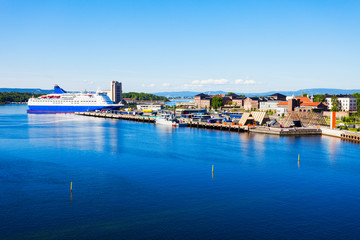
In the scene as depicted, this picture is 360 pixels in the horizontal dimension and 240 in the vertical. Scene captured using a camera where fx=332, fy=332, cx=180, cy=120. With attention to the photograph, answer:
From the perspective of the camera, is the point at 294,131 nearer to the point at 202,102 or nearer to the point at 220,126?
the point at 220,126

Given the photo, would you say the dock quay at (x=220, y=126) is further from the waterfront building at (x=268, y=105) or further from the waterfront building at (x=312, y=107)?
the waterfront building at (x=268, y=105)

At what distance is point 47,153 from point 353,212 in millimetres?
22599

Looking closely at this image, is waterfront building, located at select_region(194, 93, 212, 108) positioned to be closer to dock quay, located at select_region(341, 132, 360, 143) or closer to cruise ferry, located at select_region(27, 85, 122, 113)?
cruise ferry, located at select_region(27, 85, 122, 113)

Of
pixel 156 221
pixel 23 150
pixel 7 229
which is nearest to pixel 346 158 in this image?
pixel 156 221

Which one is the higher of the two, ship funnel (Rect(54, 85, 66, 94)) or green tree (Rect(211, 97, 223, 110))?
ship funnel (Rect(54, 85, 66, 94))

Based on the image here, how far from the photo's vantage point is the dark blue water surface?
12.7m

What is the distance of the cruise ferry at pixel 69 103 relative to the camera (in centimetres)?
8406

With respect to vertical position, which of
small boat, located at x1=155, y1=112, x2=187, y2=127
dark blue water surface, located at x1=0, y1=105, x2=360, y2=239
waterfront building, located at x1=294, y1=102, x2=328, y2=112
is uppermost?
waterfront building, located at x1=294, y1=102, x2=328, y2=112

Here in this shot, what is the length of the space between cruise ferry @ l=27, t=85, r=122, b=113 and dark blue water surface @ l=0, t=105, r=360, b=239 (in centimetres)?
5536

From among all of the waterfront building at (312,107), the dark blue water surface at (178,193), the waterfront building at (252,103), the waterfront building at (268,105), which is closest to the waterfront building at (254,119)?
the waterfront building at (312,107)

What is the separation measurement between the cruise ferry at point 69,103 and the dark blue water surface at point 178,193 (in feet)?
182

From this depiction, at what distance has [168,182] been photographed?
1861cm

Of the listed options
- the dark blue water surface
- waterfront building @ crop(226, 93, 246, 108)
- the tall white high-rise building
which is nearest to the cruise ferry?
waterfront building @ crop(226, 93, 246, 108)

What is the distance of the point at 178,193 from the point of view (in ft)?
54.7
